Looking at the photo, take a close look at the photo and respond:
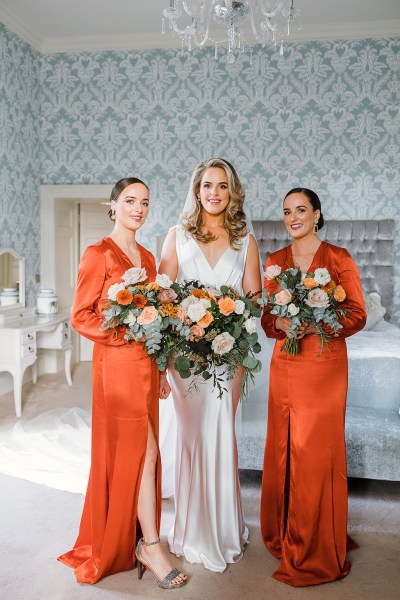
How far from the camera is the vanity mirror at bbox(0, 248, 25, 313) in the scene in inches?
224

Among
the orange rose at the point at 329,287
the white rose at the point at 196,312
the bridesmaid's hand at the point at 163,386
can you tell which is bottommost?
the bridesmaid's hand at the point at 163,386

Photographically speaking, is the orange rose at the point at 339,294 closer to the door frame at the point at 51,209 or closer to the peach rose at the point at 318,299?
the peach rose at the point at 318,299

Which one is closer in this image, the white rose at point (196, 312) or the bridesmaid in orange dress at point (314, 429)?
the white rose at point (196, 312)

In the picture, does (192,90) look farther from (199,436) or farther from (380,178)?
(199,436)

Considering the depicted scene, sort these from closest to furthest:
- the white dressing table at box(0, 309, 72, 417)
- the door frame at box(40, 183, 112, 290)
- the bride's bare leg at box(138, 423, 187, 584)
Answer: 1. the bride's bare leg at box(138, 423, 187, 584)
2. the white dressing table at box(0, 309, 72, 417)
3. the door frame at box(40, 183, 112, 290)

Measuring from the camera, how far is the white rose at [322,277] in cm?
231

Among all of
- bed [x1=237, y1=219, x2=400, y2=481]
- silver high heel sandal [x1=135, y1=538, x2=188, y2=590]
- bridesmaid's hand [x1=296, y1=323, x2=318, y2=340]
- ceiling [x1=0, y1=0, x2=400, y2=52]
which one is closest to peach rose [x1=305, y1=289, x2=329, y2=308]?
bridesmaid's hand [x1=296, y1=323, x2=318, y2=340]

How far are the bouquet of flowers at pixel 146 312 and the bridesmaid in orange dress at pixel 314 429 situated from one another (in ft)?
1.83

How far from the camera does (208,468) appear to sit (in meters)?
2.60

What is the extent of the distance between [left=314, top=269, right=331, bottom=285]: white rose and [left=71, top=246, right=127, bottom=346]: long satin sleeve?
2.78ft

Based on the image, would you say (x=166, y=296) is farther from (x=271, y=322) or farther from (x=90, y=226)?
(x=90, y=226)

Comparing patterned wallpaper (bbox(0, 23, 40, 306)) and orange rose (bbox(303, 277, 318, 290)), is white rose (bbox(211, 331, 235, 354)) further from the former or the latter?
patterned wallpaper (bbox(0, 23, 40, 306))

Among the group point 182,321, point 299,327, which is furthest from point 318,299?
point 182,321

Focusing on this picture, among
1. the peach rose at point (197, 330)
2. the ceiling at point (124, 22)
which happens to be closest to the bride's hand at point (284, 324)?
the peach rose at point (197, 330)
